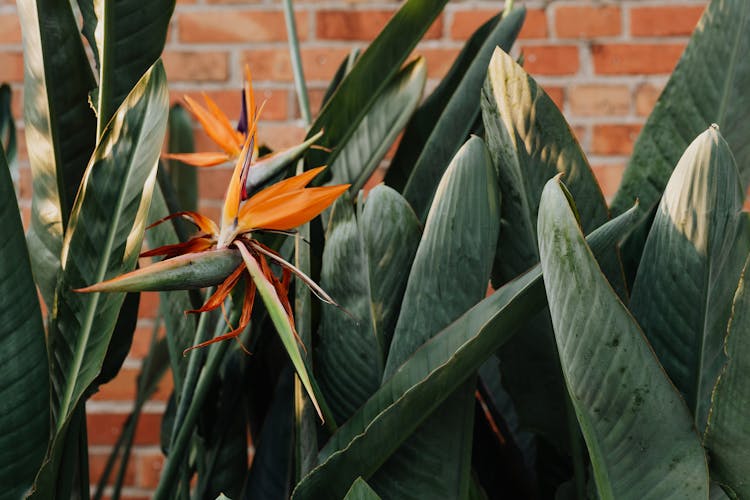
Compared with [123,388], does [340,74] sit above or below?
above

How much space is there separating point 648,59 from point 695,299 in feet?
3.65

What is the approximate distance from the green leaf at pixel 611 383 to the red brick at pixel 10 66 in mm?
1304

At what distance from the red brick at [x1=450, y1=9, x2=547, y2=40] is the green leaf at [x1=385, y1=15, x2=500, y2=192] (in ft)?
2.64

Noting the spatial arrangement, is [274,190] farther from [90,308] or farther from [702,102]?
[702,102]

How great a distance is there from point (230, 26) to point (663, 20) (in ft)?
2.52

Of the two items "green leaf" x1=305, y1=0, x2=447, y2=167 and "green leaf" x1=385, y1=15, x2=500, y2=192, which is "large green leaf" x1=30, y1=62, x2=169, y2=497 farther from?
"green leaf" x1=385, y1=15, x2=500, y2=192

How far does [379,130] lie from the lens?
0.56 metres

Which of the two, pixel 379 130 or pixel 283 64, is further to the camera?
pixel 283 64

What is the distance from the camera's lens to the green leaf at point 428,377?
322 mm

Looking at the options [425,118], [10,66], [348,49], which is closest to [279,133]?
[348,49]

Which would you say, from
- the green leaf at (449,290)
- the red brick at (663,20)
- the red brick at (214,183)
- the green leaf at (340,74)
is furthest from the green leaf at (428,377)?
the red brick at (663,20)

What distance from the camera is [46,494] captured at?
38 cm

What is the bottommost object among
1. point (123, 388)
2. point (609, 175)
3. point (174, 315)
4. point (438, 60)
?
point (123, 388)

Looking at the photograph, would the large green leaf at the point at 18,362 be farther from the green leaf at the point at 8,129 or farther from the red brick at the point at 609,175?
the red brick at the point at 609,175
